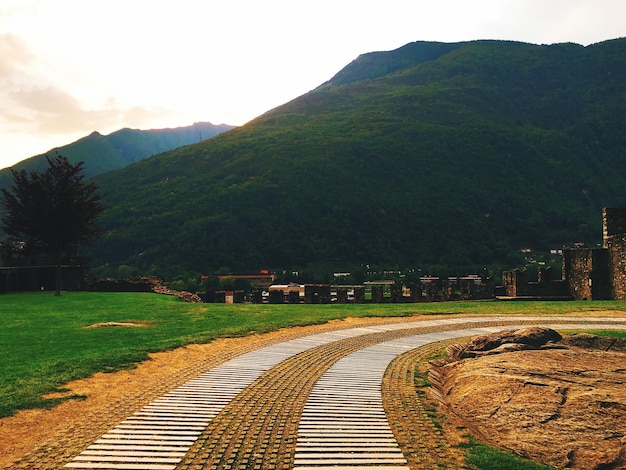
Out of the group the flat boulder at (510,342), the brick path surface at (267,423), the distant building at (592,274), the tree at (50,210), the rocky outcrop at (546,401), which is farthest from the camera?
the tree at (50,210)

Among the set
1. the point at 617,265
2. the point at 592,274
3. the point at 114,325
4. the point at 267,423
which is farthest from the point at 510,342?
the point at 592,274

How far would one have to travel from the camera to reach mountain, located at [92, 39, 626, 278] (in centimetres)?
8525

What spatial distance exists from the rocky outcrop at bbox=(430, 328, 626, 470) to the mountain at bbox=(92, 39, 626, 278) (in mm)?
66114

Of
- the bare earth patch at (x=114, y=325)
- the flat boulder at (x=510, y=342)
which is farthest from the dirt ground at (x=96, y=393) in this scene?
the flat boulder at (x=510, y=342)

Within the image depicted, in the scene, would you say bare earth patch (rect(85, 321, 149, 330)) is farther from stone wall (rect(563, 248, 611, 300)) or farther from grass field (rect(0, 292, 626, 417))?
stone wall (rect(563, 248, 611, 300))

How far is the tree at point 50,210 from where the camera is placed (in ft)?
103

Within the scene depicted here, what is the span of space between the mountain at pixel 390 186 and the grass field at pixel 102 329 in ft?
164

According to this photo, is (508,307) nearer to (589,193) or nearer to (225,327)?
(225,327)

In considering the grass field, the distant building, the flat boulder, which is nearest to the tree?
the grass field

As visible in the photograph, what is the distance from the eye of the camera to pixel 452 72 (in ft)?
594

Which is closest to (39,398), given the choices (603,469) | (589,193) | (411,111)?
(603,469)

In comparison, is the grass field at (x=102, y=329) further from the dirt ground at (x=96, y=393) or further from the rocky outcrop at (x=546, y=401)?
the rocky outcrop at (x=546, y=401)

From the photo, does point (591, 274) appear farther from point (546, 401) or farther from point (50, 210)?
point (50, 210)

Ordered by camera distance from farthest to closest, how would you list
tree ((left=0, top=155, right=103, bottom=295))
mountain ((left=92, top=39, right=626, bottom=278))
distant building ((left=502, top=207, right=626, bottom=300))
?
1. mountain ((left=92, top=39, right=626, bottom=278))
2. tree ((left=0, top=155, right=103, bottom=295))
3. distant building ((left=502, top=207, right=626, bottom=300))
